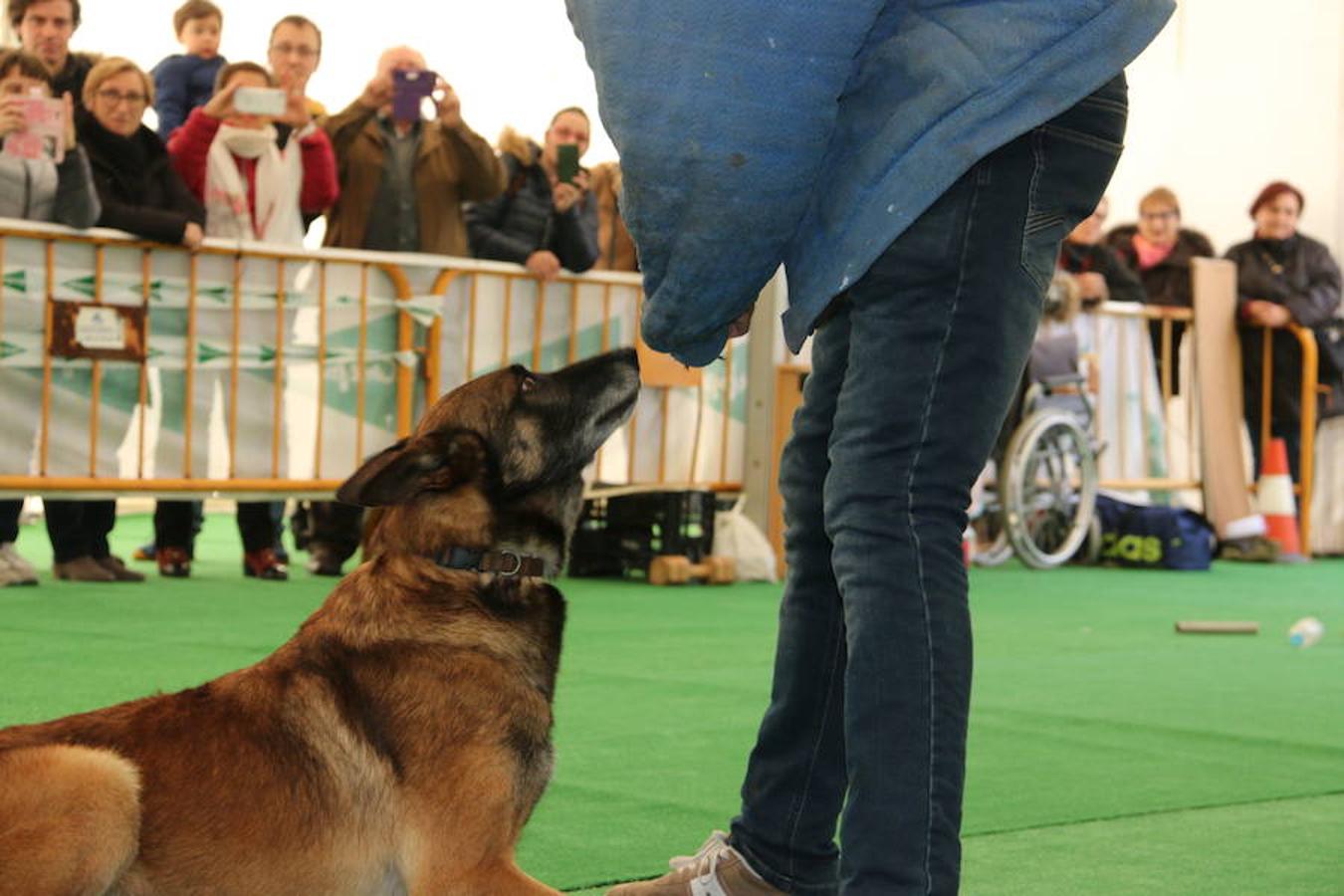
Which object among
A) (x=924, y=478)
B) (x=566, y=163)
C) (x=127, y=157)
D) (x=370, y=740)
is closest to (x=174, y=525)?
(x=127, y=157)

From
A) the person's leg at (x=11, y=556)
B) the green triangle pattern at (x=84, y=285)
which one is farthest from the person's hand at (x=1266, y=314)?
the person's leg at (x=11, y=556)

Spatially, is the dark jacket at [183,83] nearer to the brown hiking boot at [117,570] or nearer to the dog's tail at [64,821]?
the brown hiking boot at [117,570]

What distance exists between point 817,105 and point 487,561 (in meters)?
0.99

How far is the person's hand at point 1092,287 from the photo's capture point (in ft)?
37.9

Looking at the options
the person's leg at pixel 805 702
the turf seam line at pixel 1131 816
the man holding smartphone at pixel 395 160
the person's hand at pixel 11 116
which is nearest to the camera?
the person's leg at pixel 805 702

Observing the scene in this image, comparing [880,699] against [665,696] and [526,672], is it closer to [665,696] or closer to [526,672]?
[526,672]

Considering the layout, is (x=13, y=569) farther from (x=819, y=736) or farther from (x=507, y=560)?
(x=819, y=736)

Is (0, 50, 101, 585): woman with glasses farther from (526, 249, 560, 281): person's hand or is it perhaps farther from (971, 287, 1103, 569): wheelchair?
(971, 287, 1103, 569): wheelchair

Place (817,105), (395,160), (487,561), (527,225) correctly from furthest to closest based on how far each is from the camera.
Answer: (527,225), (395,160), (487,561), (817,105)

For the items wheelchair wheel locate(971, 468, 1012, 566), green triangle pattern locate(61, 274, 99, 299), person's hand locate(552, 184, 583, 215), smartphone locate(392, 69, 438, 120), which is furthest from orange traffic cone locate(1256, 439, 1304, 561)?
green triangle pattern locate(61, 274, 99, 299)

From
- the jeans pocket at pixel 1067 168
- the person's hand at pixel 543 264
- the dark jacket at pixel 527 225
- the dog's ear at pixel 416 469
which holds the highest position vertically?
the dark jacket at pixel 527 225

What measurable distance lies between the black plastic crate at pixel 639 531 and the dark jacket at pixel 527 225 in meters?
1.22

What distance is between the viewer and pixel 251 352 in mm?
8328

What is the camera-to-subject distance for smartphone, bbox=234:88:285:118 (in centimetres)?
820
